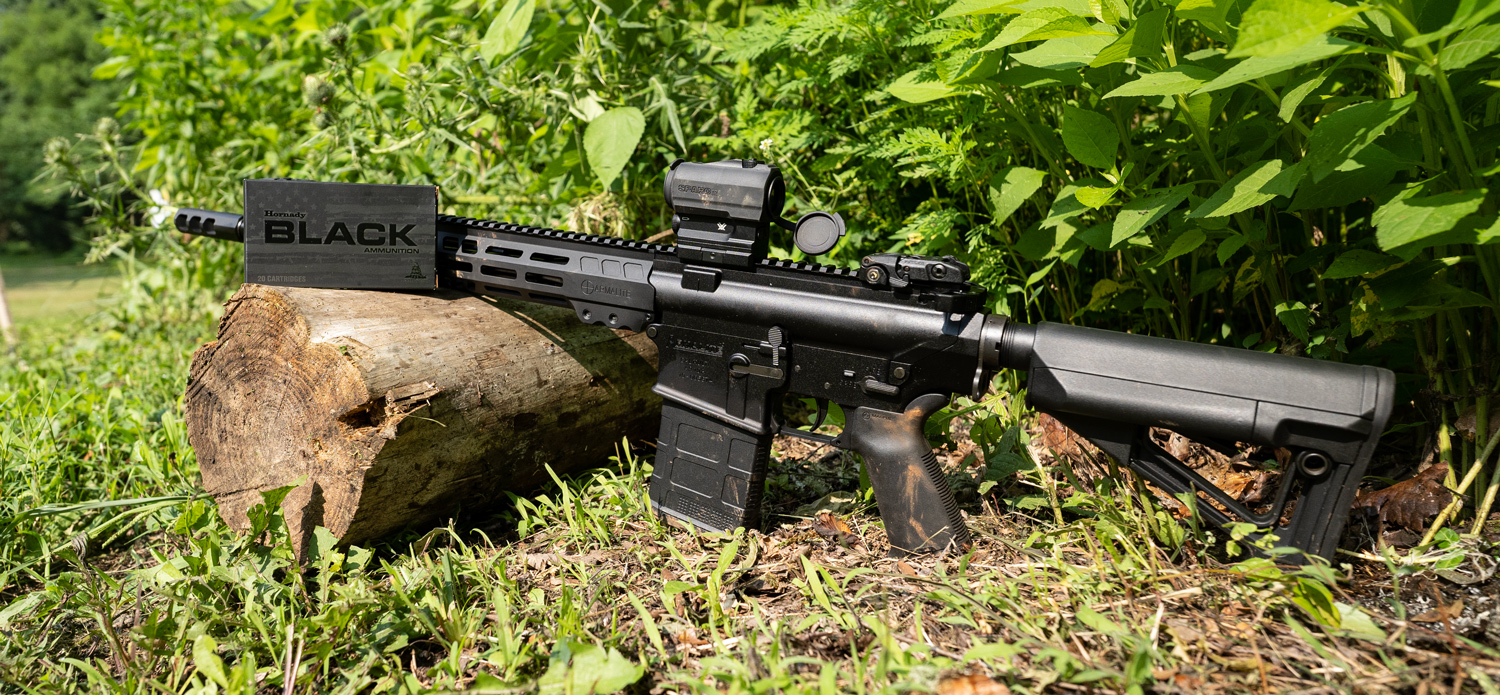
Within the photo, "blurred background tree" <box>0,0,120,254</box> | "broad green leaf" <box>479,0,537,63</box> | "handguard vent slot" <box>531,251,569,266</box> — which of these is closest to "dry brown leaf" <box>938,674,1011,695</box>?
"handguard vent slot" <box>531,251,569,266</box>

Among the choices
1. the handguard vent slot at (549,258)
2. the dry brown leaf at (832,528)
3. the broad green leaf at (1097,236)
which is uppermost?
the broad green leaf at (1097,236)

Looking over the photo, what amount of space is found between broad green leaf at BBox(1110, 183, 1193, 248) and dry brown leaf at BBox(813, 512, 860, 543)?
41.0 inches

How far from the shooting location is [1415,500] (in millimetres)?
1894

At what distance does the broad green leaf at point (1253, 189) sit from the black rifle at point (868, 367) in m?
0.30

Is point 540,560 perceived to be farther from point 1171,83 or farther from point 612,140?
point 1171,83

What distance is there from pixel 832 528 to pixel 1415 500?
1.43 meters

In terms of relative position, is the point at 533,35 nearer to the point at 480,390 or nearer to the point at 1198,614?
the point at 480,390

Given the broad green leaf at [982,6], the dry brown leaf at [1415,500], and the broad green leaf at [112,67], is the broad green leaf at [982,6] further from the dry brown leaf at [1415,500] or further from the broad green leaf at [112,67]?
the broad green leaf at [112,67]

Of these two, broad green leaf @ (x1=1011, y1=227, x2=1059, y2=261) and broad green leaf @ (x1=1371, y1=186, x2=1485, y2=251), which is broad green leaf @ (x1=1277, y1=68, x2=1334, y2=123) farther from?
broad green leaf @ (x1=1011, y1=227, x2=1059, y2=261)

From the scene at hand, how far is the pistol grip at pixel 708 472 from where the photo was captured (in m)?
Answer: 2.27

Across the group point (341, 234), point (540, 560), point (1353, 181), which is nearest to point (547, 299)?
point (341, 234)

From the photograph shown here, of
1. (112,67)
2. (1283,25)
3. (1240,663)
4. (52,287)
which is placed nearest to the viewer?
(1283,25)

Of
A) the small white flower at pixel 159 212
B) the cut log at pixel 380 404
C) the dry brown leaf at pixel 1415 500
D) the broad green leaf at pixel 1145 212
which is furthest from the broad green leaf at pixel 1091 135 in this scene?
the small white flower at pixel 159 212

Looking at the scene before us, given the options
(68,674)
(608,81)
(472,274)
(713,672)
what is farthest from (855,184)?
(68,674)
